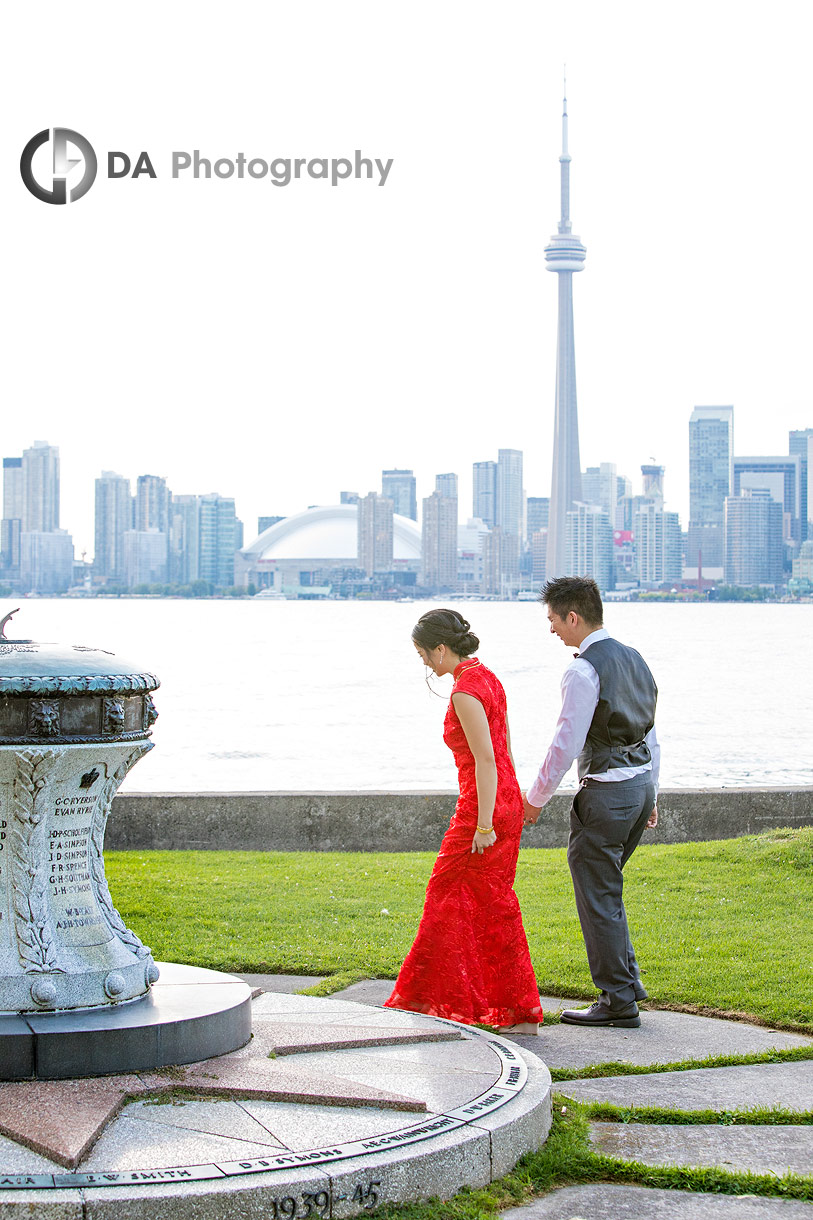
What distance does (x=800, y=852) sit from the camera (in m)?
8.30

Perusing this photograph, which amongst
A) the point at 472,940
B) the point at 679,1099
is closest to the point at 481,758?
the point at 472,940

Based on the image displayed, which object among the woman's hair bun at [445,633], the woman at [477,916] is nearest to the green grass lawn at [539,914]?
the woman at [477,916]

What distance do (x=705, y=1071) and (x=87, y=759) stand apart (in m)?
2.37

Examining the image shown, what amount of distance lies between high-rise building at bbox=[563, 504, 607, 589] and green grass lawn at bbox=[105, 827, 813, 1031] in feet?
540

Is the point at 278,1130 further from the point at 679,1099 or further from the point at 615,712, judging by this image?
the point at 615,712

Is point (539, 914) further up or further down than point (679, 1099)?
further down

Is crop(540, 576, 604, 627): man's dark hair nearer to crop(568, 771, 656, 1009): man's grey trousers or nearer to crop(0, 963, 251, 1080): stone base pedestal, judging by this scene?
crop(568, 771, 656, 1009): man's grey trousers

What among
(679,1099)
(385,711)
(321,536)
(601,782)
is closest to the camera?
(679,1099)

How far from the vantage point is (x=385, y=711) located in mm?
39781

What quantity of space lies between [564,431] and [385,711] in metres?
143

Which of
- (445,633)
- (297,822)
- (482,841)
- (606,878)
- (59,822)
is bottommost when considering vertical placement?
(297,822)

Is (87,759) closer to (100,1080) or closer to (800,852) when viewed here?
(100,1080)

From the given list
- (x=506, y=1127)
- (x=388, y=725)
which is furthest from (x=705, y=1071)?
(x=388, y=725)

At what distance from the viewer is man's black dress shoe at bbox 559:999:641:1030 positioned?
542 centimetres
